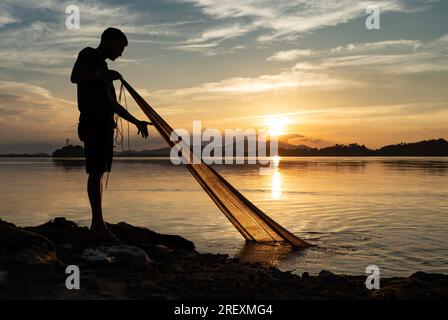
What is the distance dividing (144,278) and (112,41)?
A: 9.04 ft

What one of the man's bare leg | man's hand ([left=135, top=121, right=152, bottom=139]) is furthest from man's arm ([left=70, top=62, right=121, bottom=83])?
→ the man's bare leg

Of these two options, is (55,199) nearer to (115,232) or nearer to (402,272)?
(115,232)

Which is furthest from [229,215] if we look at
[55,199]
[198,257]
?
[55,199]

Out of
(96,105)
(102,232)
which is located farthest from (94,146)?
(102,232)

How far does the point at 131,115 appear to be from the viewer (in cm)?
603

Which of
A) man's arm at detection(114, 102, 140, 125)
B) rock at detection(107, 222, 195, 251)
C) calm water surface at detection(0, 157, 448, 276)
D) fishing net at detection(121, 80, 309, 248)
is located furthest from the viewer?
calm water surface at detection(0, 157, 448, 276)

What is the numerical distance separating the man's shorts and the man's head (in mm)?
914

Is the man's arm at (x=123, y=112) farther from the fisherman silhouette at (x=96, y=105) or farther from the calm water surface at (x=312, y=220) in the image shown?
the calm water surface at (x=312, y=220)

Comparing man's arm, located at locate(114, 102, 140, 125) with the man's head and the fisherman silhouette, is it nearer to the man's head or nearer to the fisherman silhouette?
the fisherman silhouette

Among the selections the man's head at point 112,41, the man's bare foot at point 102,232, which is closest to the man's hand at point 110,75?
the man's head at point 112,41

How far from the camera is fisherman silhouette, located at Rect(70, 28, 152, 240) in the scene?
571cm

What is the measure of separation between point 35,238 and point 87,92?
173cm

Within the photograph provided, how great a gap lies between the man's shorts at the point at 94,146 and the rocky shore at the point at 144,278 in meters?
0.93
